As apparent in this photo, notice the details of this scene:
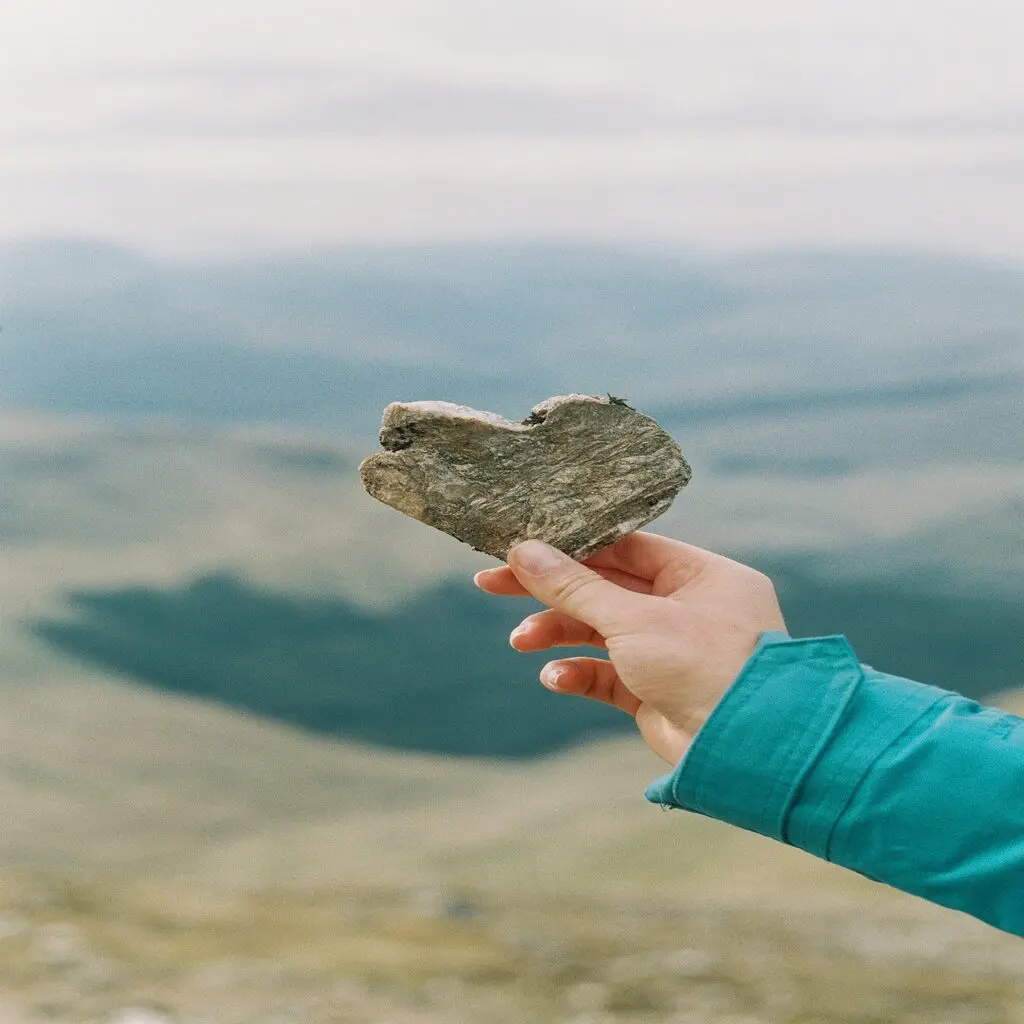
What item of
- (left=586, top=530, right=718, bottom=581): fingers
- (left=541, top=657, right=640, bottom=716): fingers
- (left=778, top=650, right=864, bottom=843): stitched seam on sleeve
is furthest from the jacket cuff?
(left=541, top=657, right=640, bottom=716): fingers

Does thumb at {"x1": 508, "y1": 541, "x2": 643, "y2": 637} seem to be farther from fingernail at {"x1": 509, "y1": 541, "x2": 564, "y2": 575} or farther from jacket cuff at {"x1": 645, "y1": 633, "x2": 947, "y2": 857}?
jacket cuff at {"x1": 645, "y1": 633, "x2": 947, "y2": 857}

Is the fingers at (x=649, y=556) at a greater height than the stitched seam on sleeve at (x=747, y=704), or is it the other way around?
the fingers at (x=649, y=556)

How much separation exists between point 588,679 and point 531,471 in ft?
1.04

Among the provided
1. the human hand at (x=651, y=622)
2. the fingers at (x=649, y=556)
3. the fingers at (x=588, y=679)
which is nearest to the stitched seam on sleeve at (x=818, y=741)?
the human hand at (x=651, y=622)

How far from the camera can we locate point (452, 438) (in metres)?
1.56

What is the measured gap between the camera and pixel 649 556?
1.57 m

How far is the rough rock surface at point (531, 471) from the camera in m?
1.55

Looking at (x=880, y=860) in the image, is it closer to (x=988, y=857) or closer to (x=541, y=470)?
(x=988, y=857)

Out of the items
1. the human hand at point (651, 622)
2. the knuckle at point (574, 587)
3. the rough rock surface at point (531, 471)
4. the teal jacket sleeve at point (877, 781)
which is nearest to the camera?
the teal jacket sleeve at point (877, 781)

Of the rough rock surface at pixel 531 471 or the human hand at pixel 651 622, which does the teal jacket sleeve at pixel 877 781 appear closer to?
Answer: the human hand at pixel 651 622

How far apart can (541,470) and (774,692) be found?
592 millimetres

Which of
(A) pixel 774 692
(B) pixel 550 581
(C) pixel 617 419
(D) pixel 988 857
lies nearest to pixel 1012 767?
(D) pixel 988 857

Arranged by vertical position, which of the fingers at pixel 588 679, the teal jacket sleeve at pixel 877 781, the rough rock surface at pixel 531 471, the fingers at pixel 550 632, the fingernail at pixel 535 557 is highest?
the rough rock surface at pixel 531 471

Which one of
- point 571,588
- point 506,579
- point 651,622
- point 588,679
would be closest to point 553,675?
point 588,679
